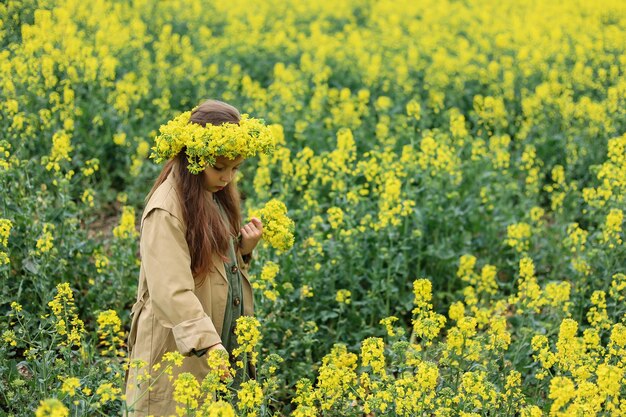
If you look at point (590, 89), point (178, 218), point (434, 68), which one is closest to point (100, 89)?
point (434, 68)

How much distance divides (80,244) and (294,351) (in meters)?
1.76

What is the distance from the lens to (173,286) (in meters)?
3.45

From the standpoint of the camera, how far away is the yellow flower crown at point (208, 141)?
3562 mm

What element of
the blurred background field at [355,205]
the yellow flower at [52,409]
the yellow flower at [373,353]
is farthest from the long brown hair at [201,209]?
the yellow flower at [52,409]

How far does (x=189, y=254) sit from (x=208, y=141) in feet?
1.75

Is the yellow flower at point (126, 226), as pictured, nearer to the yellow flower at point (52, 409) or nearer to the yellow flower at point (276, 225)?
the yellow flower at point (276, 225)

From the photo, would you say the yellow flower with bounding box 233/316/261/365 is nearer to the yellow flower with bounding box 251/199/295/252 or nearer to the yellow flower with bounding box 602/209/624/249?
the yellow flower with bounding box 251/199/295/252

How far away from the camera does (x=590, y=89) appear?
9.77 metres

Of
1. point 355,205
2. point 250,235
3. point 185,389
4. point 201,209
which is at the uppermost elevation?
point 201,209

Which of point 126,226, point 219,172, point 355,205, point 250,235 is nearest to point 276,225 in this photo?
point 250,235

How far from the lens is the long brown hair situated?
3.65m

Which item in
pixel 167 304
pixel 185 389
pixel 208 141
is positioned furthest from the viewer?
pixel 208 141

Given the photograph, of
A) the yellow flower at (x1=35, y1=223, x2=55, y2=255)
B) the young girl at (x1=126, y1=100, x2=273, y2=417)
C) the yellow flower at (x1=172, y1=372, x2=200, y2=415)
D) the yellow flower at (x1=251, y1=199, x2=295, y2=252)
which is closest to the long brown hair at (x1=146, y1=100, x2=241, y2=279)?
the young girl at (x1=126, y1=100, x2=273, y2=417)

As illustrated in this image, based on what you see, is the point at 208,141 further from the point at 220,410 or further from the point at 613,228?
the point at 613,228
